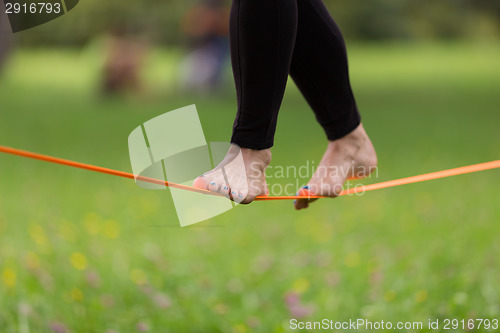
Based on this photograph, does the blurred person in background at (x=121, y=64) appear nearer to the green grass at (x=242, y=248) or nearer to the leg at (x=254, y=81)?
the green grass at (x=242, y=248)

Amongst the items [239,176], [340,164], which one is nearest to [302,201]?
[340,164]

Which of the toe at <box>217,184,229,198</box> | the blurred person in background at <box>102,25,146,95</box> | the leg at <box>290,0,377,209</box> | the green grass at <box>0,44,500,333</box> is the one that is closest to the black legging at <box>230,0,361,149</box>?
the leg at <box>290,0,377,209</box>

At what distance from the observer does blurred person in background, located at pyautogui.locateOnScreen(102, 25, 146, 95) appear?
12.1m

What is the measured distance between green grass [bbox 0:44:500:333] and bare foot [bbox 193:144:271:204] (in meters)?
0.89

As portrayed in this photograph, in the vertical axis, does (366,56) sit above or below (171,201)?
below

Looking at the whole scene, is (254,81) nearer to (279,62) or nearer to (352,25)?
(279,62)

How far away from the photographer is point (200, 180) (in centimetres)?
171

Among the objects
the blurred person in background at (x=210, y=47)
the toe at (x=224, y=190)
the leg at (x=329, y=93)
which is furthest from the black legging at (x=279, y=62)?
the blurred person in background at (x=210, y=47)

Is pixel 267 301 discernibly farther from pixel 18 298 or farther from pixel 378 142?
pixel 378 142

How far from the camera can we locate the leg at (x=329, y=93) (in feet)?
6.15

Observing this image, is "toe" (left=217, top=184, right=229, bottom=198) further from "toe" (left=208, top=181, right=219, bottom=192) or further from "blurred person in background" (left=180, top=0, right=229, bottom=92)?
"blurred person in background" (left=180, top=0, right=229, bottom=92)

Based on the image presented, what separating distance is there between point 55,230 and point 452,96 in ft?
31.3

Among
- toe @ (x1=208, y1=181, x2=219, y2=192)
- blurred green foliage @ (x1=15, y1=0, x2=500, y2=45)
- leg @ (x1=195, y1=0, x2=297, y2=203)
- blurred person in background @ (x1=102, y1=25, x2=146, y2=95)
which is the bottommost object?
blurred green foliage @ (x1=15, y1=0, x2=500, y2=45)

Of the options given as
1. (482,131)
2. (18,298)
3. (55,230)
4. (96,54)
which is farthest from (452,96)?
(18,298)
